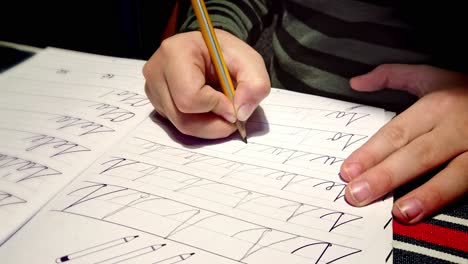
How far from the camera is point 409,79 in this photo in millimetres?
478

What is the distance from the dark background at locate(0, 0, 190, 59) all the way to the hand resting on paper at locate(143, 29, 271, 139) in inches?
15.4

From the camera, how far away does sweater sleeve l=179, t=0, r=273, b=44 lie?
59cm

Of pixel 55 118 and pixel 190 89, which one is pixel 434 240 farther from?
pixel 55 118

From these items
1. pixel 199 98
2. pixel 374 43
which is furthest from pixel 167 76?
pixel 374 43

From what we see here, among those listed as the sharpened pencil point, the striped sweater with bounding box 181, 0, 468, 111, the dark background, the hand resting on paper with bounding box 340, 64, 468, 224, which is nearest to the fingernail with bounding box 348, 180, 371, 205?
the hand resting on paper with bounding box 340, 64, 468, 224

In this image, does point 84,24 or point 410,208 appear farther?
point 84,24

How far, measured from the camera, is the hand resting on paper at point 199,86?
1.31 feet

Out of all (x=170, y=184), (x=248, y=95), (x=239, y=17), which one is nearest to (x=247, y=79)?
(x=248, y=95)

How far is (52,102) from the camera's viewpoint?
1.57ft

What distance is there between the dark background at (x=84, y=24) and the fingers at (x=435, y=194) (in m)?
0.63

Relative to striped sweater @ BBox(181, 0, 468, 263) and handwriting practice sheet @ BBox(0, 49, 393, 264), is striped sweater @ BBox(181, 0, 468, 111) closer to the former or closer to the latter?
striped sweater @ BBox(181, 0, 468, 263)

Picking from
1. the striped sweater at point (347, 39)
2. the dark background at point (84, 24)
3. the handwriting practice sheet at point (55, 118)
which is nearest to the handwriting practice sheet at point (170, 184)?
the handwriting practice sheet at point (55, 118)

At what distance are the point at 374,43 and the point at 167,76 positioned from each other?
296 millimetres

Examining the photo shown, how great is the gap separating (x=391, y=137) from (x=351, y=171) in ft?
0.22
